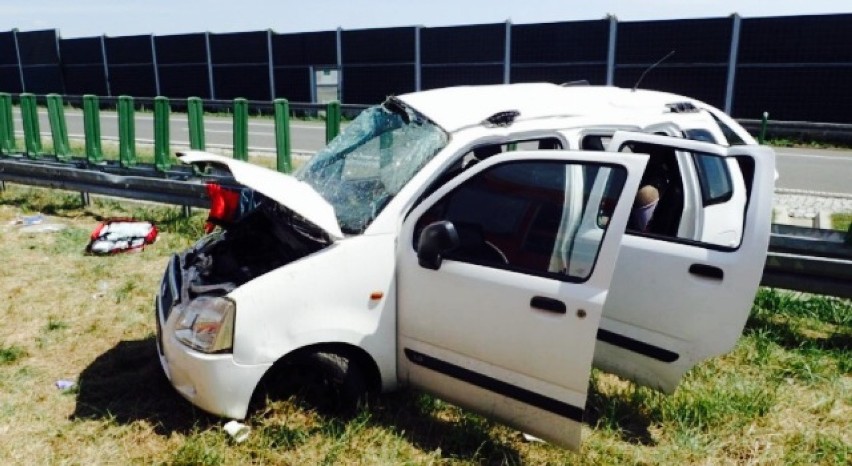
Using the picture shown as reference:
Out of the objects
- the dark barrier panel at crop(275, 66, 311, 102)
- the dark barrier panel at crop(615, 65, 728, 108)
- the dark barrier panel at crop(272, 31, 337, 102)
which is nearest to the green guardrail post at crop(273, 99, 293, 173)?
the dark barrier panel at crop(615, 65, 728, 108)

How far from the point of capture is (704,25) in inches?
699

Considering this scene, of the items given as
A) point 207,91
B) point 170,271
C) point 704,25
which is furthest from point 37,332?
point 207,91

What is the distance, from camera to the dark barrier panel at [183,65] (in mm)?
26109

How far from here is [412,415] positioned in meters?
3.76

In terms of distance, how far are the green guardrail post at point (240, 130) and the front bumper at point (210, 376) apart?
5.15m

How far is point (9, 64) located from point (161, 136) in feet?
93.4

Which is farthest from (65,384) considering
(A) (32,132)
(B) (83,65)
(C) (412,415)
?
(B) (83,65)

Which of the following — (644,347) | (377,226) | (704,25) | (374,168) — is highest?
(704,25)

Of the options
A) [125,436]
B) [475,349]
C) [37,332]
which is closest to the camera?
[475,349]

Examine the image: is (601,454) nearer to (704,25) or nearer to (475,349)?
(475,349)

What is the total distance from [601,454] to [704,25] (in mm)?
17280

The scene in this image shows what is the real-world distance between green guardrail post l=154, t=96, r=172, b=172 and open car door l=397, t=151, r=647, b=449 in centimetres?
621

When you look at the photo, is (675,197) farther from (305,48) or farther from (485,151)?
(305,48)

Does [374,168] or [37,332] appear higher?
[374,168]
